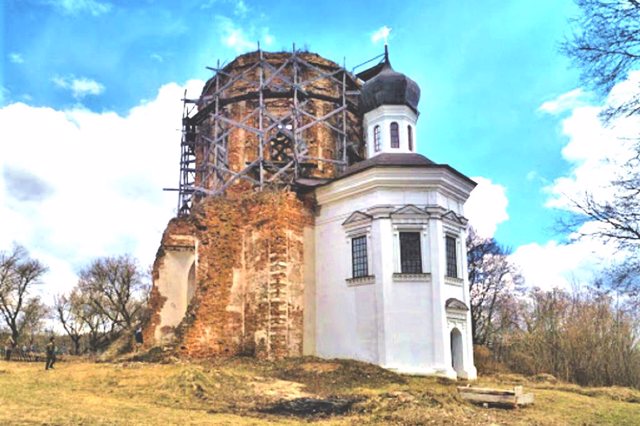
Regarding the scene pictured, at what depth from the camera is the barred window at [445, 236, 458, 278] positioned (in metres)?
19.5

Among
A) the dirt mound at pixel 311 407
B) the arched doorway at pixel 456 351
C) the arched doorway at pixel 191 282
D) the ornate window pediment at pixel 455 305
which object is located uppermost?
the arched doorway at pixel 191 282

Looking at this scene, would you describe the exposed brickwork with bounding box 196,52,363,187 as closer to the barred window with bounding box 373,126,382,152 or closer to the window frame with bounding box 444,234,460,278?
the barred window with bounding box 373,126,382,152

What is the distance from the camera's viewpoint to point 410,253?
1902 centimetres

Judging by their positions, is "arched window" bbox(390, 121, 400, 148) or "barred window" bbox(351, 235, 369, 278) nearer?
"barred window" bbox(351, 235, 369, 278)

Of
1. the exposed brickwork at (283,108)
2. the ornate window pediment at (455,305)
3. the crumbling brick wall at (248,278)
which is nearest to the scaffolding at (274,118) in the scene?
the exposed brickwork at (283,108)

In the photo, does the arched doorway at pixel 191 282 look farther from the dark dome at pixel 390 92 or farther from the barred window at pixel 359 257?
the dark dome at pixel 390 92

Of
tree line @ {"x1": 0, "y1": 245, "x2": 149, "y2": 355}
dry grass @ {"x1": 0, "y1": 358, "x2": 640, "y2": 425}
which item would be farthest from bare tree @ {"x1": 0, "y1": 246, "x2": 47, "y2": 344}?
dry grass @ {"x1": 0, "y1": 358, "x2": 640, "y2": 425}

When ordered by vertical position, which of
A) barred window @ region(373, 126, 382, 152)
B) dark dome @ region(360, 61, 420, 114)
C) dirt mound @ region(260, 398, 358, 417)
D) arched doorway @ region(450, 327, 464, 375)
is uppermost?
dark dome @ region(360, 61, 420, 114)

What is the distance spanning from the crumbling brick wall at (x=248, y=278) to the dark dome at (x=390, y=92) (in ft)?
17.5

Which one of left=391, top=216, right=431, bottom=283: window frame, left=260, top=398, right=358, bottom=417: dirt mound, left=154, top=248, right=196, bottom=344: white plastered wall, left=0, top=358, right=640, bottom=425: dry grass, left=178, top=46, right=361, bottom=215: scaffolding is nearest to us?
left=0, top=358, right=640, bottom=425: dry grass

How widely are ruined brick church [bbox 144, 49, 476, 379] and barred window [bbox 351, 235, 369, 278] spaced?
0.13 feet

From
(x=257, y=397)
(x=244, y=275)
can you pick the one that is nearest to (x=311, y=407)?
(x=257, y=397)

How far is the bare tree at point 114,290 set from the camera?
41719 mm

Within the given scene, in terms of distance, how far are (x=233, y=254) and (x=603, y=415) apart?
1249 cm
